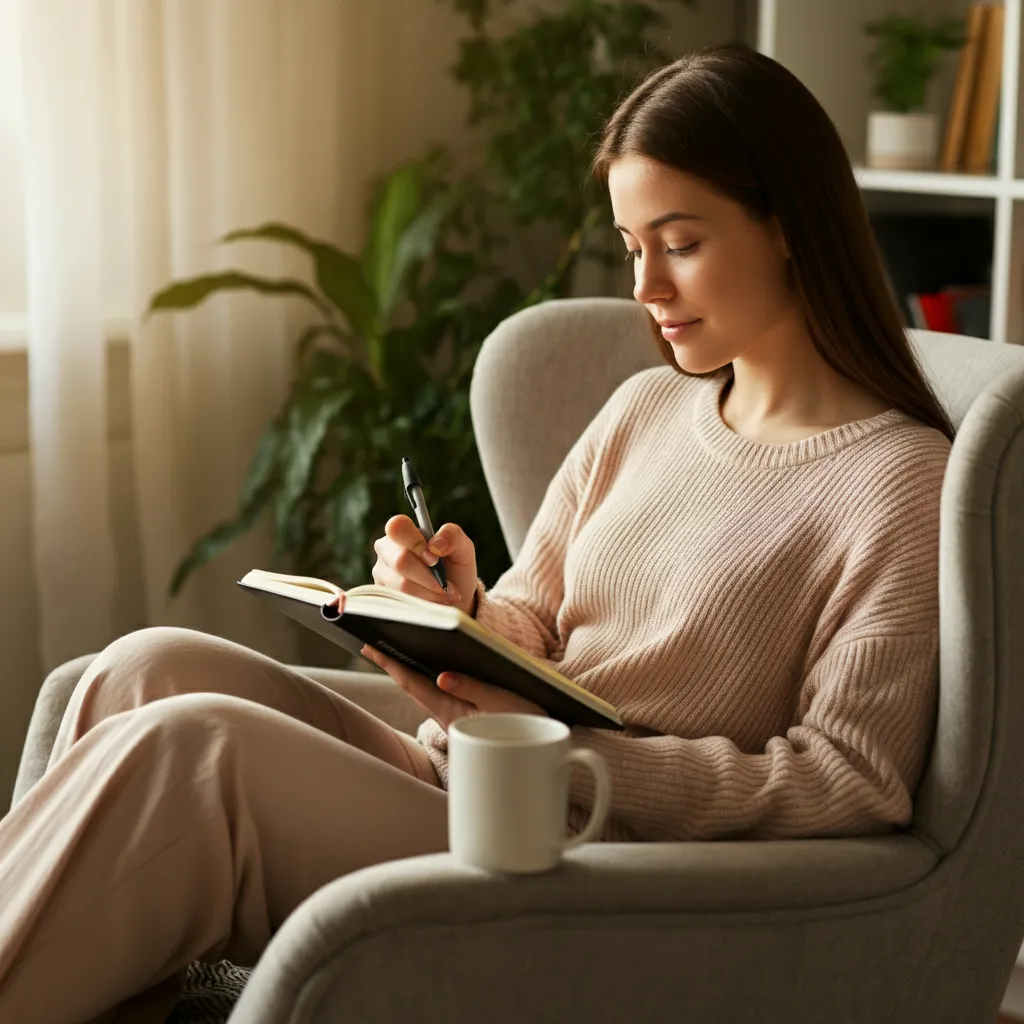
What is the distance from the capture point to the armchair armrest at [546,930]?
3.18 ft

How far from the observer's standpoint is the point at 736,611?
4.33 ft

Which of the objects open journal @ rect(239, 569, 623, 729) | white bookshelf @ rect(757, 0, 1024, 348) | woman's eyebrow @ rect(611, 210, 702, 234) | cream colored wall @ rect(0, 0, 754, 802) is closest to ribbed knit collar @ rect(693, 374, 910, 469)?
woman's eyebrow @ rect(611, 210, 702, 234)

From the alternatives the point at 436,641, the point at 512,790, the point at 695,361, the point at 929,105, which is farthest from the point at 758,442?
the point at 929,105

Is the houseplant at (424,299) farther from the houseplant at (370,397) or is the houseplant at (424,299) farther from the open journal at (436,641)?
the open journal at (436,641)

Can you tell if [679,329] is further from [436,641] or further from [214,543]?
[214,543]

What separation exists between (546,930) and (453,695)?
243mm

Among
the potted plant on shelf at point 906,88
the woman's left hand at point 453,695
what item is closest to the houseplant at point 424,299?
the potted plant on shelf at point 906,88

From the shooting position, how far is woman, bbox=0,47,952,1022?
112cm

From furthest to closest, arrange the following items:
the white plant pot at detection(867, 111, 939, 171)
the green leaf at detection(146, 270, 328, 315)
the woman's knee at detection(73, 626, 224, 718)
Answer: the white plant pot at detection(867, 111, 939, 171) < the green leaf at detection(146, 270, 328, 315) < the woman's knee at detection(73, 626, 224, 718)

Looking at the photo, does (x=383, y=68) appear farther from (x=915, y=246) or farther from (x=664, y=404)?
(x=664, y=404)

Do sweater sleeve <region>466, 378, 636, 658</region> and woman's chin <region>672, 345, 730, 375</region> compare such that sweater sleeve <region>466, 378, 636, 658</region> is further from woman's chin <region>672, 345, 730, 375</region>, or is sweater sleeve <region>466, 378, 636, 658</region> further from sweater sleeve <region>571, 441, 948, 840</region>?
sweater sleeve <region>571, 441, 948, 840</region>

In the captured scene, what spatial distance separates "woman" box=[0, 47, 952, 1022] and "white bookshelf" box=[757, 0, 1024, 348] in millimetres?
819

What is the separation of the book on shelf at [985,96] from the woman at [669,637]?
3.38 feet

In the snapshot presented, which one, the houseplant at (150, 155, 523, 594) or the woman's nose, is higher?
the woman's nose
